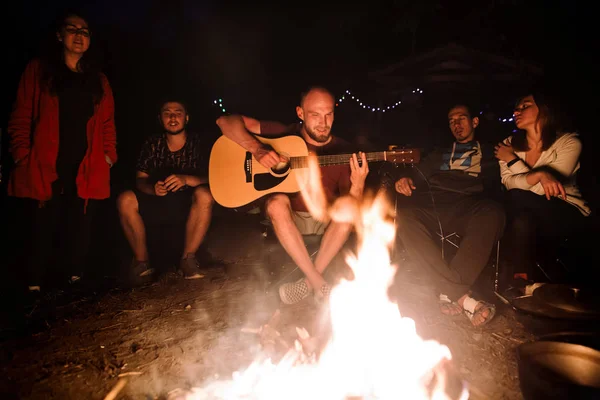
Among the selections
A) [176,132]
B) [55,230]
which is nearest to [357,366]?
[176,132]

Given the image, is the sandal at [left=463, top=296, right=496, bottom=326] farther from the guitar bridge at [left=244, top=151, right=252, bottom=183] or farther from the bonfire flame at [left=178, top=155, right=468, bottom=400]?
the guitar bridge at [left=244, top=151, right=252, bottom=183]

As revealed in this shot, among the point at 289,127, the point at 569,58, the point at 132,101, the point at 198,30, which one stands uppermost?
the point at 198,30

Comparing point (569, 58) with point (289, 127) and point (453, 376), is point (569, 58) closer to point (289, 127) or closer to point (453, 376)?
point (289, 127)

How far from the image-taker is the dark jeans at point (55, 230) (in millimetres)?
3418

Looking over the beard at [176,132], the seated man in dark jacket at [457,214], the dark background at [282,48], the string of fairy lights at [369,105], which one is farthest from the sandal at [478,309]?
the string of fairy lights at [369,105]

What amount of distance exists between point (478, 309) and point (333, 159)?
Answer: 1931 mm

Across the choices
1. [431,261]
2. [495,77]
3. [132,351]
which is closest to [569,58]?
[495,77]

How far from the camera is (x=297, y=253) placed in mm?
3330

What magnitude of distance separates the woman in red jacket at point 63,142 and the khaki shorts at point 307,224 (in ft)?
7.22

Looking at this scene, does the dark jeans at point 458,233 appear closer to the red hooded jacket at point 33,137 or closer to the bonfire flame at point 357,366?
the bonfire flame at point 357,366

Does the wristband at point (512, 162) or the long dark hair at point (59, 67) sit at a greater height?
the long dark hair at point (59, 67)

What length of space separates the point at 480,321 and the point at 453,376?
0.95 metres

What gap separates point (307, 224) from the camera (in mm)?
3623

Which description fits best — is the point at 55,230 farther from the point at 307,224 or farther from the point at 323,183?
the point at 323,183
